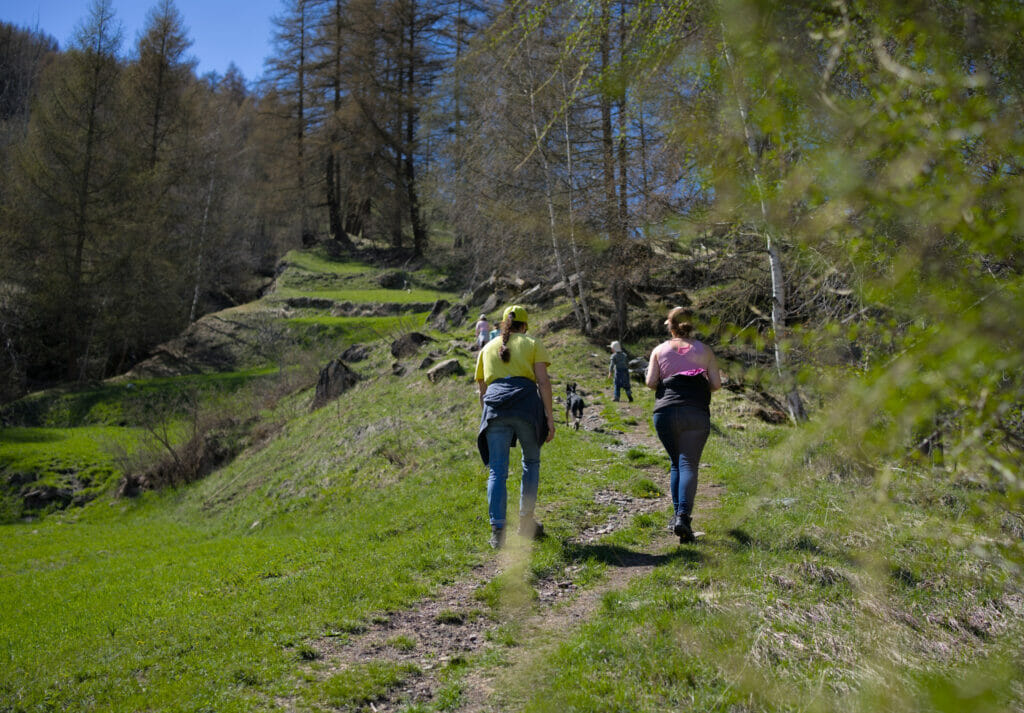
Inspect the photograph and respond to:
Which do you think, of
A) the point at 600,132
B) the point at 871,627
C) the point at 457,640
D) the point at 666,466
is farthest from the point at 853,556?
the point at 600,132

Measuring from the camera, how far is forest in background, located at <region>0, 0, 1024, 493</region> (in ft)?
6.37

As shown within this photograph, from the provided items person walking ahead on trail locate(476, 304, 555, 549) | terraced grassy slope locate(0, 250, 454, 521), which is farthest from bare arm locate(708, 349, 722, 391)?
terraced grassy slope locate(0, 250, 454, 521)

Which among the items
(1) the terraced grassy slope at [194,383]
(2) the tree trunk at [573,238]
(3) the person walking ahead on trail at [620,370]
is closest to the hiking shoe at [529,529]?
(3) the person walking ahead on trail at [620,370]

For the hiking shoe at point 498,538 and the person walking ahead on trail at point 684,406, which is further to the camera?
the hiking shoe at point 498,538

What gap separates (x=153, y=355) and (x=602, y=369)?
24315 mm

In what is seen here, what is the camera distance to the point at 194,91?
127ft

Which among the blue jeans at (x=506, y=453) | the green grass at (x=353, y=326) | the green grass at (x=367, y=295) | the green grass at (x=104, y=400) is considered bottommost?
the green grass at (x=104, y=400)

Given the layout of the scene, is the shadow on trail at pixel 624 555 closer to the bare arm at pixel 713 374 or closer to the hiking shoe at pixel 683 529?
the hiking shoe at pixel 683 529

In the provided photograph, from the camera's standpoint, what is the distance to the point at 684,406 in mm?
5527

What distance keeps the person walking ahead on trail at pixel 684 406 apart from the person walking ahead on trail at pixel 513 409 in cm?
95

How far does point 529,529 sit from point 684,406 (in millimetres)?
1741

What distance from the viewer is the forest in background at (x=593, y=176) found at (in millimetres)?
1941

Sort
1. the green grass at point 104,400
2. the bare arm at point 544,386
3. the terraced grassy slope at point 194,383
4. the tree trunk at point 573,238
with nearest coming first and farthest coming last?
the bare arm at point 544,386 → the tree trunk at point 573,238 → the terraced grassy slope at point 194,383 → the green grass at point 104,400

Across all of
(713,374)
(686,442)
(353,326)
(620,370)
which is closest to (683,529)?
(686,442)
